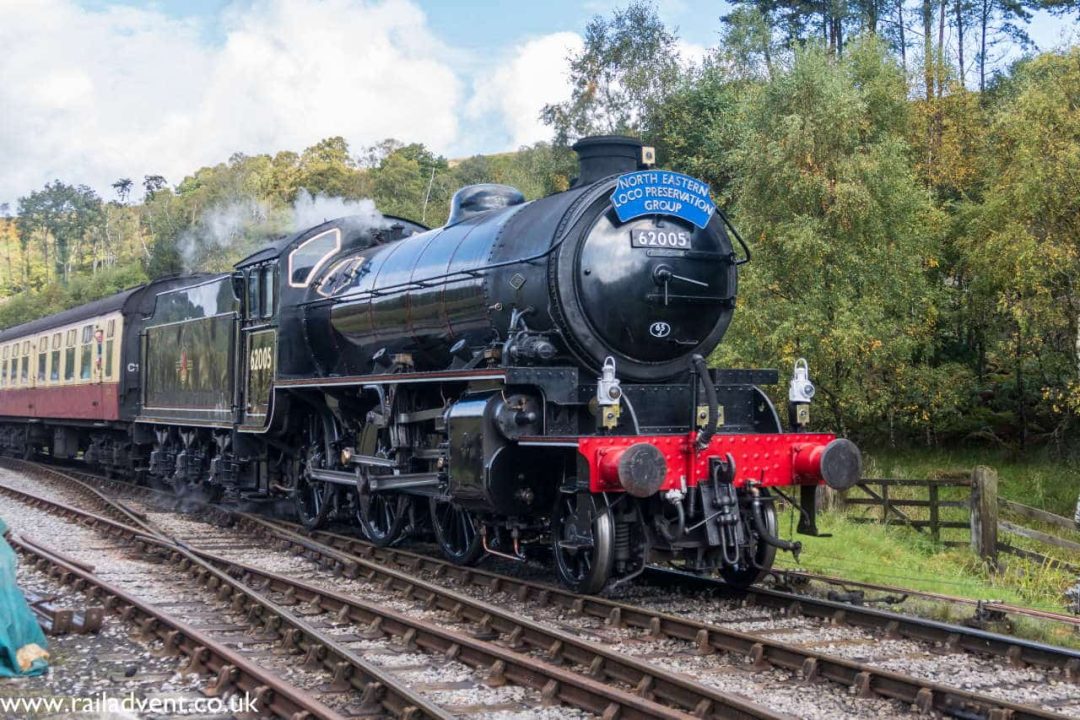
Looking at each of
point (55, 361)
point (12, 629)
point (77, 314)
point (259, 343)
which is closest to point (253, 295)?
point (259, 343)

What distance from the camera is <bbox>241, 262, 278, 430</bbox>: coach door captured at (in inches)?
470

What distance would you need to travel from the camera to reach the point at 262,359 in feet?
40.0

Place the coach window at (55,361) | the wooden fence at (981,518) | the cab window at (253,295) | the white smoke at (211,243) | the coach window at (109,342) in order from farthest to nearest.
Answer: the white smoke at (211,243) → the coach window at (55,361) → the coach window at (109,342) → the cab window at (253,295) → the wooden fence at (981,518)

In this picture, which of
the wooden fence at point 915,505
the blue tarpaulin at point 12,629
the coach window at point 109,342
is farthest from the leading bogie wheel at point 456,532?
the coach window at point 109,342

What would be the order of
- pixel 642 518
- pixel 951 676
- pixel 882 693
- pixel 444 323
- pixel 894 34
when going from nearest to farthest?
pixel 882 693 → pixel 951 676 → pixel 642 518 → pixel 444 323 → pixel 894 34

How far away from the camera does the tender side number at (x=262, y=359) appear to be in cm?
1196

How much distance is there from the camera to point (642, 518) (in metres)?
7.69

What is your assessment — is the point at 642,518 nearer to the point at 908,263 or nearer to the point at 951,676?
the point at 951,676

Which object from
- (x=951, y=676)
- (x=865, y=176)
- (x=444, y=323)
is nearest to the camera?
(x=951, y=676)

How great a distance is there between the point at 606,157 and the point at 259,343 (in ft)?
18.1

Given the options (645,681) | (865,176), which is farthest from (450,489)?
(865,176)

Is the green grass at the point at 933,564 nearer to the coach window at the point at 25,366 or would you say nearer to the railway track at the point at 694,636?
the railway track at the point at 694,636

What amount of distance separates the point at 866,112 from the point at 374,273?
48.7 feet

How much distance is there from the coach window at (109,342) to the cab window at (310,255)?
24.8 feet
